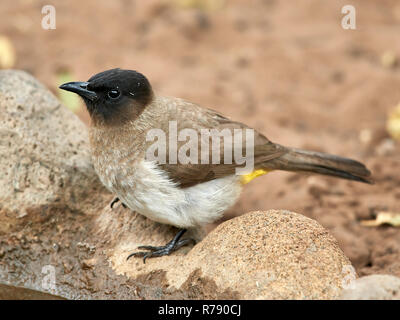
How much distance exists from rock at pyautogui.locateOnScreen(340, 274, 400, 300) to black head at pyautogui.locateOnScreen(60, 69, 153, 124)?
193cm

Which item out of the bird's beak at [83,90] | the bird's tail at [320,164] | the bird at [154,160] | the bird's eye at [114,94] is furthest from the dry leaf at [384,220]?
the bird's beak at [83,90]

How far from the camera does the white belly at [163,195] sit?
12.7 ft

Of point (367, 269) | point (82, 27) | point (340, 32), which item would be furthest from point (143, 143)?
point (340, 32)

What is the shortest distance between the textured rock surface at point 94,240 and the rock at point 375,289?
118 mm

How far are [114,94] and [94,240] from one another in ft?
3.47

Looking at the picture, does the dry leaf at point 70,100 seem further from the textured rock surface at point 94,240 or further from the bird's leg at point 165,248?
the bird's leg at point 165,248

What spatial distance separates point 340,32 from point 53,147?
507cm

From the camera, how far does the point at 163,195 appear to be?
390cm

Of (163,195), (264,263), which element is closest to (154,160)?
(163,195)

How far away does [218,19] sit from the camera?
8180 mm

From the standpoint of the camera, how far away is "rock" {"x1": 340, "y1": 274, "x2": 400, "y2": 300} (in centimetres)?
300

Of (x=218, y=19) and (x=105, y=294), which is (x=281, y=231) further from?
(x=218, y=19)

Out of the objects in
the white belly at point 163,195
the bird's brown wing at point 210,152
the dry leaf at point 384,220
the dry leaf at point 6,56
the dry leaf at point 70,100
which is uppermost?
the dry leaf at point 6,56

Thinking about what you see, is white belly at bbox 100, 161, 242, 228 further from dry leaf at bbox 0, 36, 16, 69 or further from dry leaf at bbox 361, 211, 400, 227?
dry leaf at bbox 0, 36, 16, 69
